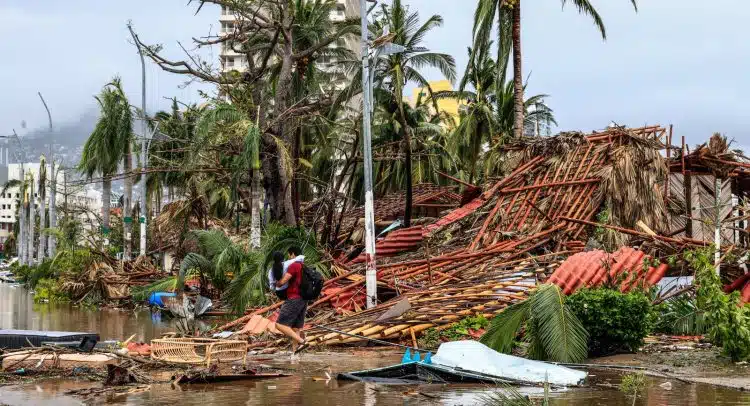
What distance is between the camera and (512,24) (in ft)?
101

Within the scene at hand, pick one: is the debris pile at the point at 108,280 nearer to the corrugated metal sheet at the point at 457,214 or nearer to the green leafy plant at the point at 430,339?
the corrugated metal sheet at the point at 457,214

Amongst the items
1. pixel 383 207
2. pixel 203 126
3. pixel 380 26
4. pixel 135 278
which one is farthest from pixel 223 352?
pixel 380 26

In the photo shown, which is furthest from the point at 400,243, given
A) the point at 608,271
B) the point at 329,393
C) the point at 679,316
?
the point at 329,393

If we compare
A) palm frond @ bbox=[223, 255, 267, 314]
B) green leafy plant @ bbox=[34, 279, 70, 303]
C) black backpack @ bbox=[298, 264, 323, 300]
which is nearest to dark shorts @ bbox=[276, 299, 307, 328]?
black backpack @ bbox=[298, 264, 323, 300]

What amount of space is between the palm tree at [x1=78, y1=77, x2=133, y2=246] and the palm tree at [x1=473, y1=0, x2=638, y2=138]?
21.9 metres

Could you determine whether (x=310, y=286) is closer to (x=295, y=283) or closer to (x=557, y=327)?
(x=295, y=283)

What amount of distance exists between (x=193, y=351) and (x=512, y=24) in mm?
21156

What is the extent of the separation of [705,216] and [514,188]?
447cm

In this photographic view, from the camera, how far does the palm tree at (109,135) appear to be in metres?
46.3

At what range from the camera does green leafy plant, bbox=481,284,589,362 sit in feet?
40.1

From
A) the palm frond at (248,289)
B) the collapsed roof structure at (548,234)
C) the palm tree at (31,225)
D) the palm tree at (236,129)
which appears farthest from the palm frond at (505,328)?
the palm tree at (31,225)

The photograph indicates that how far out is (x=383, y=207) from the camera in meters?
29.2

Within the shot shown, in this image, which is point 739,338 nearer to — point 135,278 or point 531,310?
point 531,310

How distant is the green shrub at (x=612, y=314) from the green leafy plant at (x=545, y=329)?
24 cm
